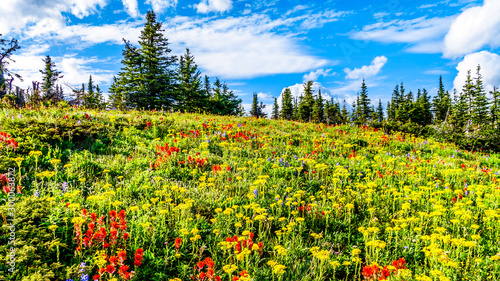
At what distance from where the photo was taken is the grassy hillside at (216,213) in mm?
3096

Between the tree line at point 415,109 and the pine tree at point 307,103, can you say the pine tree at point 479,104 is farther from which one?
the pine tree at point 307,103

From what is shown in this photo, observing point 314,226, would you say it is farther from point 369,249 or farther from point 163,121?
point 163,121

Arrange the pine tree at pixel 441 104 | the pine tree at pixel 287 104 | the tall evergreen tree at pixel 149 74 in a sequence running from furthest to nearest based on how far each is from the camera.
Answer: the pine tree at pixel 287 104 < the pine tree at pixel 441 104 < the tall evergreen tree at pixel 149 74

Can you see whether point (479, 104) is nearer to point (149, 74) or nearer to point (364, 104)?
point (364, 104)

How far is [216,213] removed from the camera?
4.55 metres

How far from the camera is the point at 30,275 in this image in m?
2.59

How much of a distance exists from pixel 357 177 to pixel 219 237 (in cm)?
469

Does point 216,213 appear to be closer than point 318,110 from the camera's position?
Yes

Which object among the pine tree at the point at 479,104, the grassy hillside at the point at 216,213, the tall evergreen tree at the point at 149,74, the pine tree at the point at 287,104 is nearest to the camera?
the grassy hillside at the point at 216,213

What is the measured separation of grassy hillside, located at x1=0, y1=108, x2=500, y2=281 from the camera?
3.10 metres

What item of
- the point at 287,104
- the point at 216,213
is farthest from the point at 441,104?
the point at 216,213

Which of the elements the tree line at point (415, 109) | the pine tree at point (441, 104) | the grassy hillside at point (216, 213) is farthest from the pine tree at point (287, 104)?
the grassy hillside at point (216, 213)

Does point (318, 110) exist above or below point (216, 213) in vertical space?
above

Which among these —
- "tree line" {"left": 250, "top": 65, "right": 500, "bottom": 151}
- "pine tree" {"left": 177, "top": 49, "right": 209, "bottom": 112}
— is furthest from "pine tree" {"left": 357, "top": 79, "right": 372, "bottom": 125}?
"pine tree" {"left": 177, "top": 49, "right": 209, "bottom": 112}
